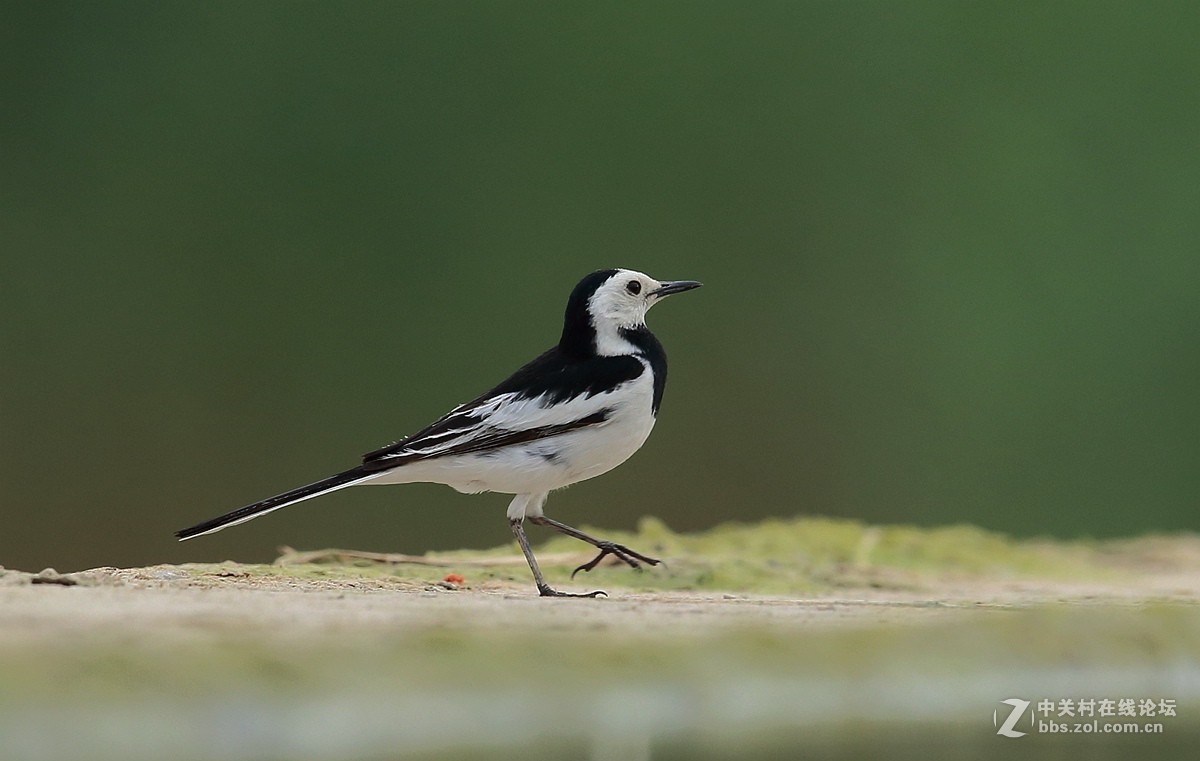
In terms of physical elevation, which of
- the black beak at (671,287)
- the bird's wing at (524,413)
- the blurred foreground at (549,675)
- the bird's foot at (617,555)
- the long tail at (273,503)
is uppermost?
the black beak at (671,287)

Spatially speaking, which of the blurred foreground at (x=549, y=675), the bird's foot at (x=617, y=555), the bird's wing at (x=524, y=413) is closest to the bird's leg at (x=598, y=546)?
the bird's foot at (x=617, y=555)

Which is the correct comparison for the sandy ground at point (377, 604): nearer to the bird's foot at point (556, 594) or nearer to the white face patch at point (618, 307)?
the bird's foot at point (556, 594)

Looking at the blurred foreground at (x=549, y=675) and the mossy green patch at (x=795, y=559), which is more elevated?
the mossy green patch at (x=795, y=559)

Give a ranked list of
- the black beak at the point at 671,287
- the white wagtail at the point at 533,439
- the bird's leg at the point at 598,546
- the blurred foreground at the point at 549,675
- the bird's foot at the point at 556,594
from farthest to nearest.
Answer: the black beak at the point at 671,287, the bird's leg at the point at 598,546, the white wagtail at the point at 533,439, the bird's foot at the point at 556,594, the blurred foreground at the point at 549,675

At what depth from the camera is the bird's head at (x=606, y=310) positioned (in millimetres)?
3988

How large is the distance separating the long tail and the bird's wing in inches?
2.5

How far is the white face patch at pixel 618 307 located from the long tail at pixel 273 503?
812 millimetres

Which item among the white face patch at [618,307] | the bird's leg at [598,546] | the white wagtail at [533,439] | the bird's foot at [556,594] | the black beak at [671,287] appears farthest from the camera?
the black beak at [671,287]

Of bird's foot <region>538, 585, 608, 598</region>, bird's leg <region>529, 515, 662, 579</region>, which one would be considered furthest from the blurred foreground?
bird's leg <region>529, 515, 662, 579</region>

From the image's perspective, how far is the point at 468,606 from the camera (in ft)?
8.70

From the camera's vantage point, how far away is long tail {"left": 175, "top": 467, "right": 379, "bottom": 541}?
11.0 feet

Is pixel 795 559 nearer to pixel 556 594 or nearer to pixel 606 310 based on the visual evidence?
pixel 606 310

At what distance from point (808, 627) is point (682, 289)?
208 centimetres

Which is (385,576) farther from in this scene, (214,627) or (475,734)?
(475,734)
